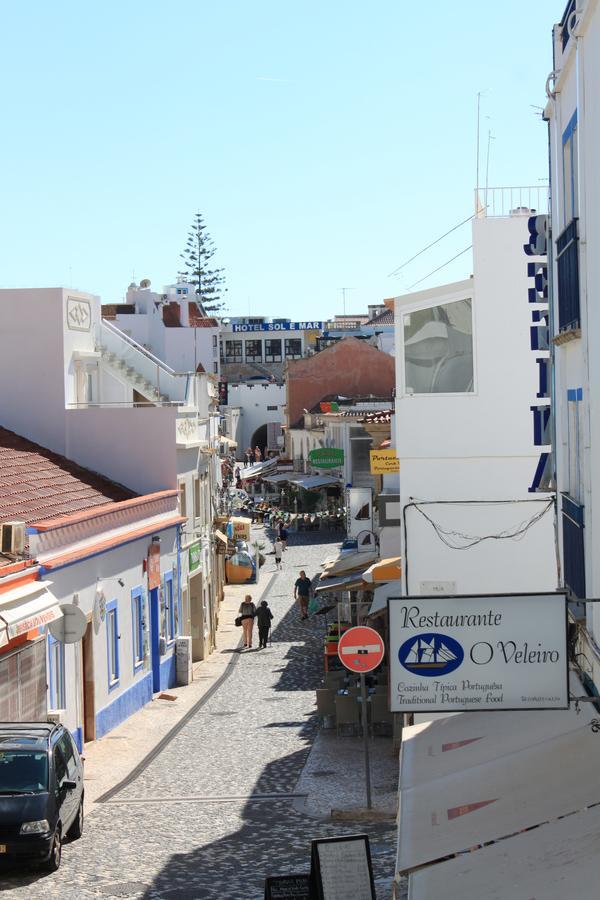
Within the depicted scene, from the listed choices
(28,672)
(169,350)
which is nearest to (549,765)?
(28,672)

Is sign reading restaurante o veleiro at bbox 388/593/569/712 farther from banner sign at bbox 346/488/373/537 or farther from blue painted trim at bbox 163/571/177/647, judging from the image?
banner sign at bbox 346/488/373/537

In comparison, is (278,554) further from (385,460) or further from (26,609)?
(26,609)

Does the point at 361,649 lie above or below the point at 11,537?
below

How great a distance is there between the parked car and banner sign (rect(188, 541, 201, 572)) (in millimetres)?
16572

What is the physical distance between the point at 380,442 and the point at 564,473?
2633 cm

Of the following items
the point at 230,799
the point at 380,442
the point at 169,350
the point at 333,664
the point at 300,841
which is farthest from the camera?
the point at 169,350

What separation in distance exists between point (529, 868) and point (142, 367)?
87.4 feet

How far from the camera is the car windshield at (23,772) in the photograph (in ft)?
44.7

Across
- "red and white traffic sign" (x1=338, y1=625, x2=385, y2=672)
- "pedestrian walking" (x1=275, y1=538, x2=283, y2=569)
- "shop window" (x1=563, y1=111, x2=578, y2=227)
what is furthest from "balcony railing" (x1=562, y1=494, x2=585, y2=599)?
"pedestrian walking" (x1=275, y1=538, x2=283, y2=569)

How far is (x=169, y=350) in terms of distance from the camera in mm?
67625

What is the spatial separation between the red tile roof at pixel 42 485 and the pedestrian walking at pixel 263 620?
556 cm

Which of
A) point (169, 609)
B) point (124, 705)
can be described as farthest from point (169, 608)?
point (124, 705)

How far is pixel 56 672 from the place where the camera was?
20500 mm

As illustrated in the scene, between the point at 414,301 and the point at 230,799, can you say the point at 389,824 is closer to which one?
the point at 230,799
